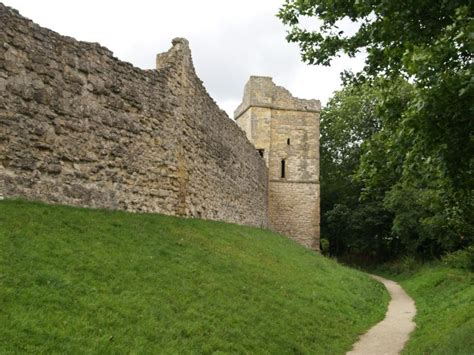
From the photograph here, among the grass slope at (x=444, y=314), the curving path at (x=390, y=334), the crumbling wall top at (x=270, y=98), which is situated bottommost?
the curving path at (x=390, y=334)

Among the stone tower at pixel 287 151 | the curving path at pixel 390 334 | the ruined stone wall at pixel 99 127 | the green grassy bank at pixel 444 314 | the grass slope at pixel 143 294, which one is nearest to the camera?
the grass slope at pixel 143 294

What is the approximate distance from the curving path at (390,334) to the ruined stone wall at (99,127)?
5730 millimetres

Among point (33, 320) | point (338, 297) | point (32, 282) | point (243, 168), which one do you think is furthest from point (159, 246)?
point (243, 168)

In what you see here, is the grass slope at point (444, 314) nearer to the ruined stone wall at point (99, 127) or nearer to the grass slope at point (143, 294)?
the grass slope at point (143, 294)

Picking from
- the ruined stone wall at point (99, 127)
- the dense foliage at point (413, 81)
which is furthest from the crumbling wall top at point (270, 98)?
the dense foliage at point (413, 81)

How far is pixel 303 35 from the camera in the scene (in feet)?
32.9

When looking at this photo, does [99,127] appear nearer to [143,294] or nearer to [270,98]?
[143,294]

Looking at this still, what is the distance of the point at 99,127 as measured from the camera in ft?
36.8

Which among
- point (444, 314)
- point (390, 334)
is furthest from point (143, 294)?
point (444, 314)

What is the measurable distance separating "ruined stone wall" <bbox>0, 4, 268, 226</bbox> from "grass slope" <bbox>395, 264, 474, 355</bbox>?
6.67 meters

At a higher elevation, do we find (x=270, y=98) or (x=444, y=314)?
(x=270, y=98)

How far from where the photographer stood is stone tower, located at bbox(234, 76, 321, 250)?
32.8m

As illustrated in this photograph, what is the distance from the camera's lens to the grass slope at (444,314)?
29.3 feet

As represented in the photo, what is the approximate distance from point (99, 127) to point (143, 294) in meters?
4.87
